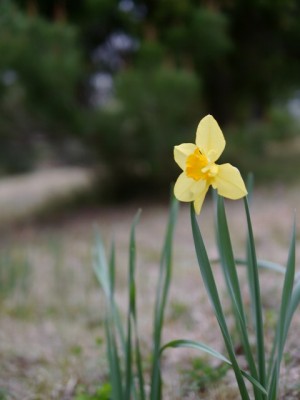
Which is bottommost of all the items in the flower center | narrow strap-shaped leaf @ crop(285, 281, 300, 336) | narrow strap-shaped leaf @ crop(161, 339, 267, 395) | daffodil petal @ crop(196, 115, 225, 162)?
narrow strap-shaped leaf @ crop(161, 339, 267, 395)

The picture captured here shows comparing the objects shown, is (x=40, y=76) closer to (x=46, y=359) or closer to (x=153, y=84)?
(x=153, y=84)

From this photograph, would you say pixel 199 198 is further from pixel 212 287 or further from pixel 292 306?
pixel 292 306

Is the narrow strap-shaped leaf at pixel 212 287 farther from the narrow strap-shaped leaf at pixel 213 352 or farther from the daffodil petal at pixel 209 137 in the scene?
the daffodil petal at pixel 209 137

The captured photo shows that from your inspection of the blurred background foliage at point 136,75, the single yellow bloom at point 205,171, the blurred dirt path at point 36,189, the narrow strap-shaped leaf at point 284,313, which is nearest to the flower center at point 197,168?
the single yellow bloom at point 205,171

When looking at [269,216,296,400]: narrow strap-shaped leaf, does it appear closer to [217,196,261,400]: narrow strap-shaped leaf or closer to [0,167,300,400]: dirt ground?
[217,196,261,400]: narrow strap-shaped leaf

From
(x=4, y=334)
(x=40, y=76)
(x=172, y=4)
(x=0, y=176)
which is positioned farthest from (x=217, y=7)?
(x=0, y=176)

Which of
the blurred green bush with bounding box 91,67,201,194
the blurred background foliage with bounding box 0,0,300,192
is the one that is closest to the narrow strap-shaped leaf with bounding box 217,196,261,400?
the blurred background foliage with bounding box 0,0,300,192
